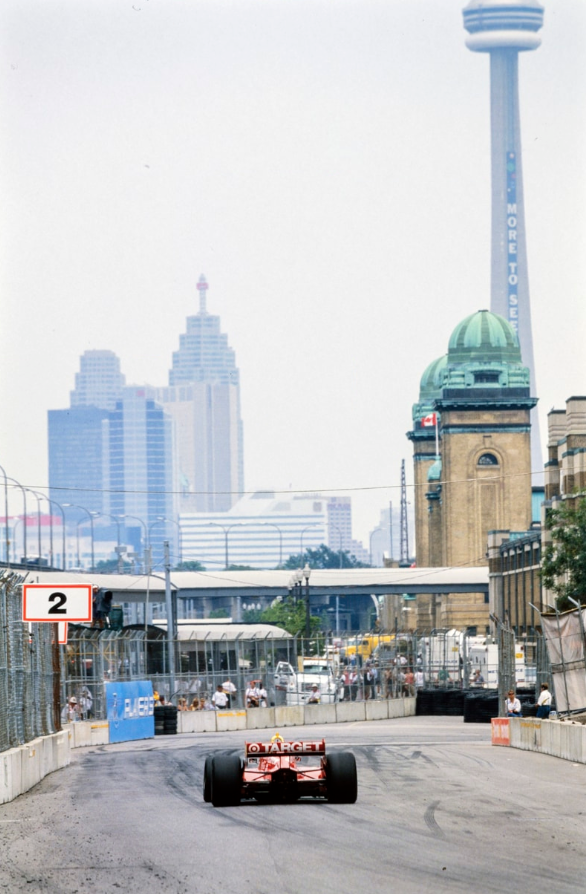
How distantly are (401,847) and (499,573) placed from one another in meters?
88.0

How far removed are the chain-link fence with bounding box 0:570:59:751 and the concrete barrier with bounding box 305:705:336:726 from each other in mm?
20907

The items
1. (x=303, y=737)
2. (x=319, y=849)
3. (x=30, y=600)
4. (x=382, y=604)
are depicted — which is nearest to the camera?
(x=319, y=849)

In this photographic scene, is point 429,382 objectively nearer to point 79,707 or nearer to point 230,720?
point 230,720

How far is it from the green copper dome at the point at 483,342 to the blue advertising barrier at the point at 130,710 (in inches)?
3033

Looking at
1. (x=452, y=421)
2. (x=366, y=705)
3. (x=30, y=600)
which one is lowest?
(x=366, y=705)

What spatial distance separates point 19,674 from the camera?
2561 centimetres

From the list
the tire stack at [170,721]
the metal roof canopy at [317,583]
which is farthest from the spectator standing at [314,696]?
the metal roof canopy at [317,583]

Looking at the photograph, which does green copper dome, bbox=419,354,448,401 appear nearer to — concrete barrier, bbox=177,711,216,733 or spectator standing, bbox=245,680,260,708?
spectator standing, bbox=245,680,260,708

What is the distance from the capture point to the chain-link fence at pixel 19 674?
24047 millimetres

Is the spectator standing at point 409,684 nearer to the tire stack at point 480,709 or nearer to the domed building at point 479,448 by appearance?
the tire stack at point 480,709

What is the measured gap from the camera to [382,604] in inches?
6870

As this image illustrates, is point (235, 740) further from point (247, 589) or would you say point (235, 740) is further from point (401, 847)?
point (247, 589)

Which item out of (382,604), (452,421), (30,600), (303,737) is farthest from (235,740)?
(382,604)

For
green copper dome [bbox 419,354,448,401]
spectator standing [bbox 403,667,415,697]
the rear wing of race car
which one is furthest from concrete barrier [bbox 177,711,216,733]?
green copper dome [bbox 419,354,448,401]
